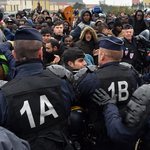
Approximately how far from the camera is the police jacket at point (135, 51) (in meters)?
4.84

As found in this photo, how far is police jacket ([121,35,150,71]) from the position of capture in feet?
15.9

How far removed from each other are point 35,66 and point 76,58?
49.3 inches

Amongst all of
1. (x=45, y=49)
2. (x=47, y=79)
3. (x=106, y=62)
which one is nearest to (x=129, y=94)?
(x=106, y=62)

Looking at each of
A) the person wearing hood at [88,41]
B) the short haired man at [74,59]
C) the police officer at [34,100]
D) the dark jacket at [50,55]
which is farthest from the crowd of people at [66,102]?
the person wearing hood at [88,41]

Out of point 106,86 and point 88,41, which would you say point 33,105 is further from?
point 88,41

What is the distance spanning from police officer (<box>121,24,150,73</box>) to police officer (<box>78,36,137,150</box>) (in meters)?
2.85

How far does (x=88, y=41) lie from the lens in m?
4.58

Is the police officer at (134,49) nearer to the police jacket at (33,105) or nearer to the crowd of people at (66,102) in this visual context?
the crowd of people at (66,102)

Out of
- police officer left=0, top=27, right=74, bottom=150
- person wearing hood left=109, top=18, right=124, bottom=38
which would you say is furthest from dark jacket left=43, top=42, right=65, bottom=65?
person wearing hood left=109, top=18, right=124, bottom=38

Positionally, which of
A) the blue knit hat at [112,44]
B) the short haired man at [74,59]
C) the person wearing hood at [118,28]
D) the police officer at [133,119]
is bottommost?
the police officer at [133,119]

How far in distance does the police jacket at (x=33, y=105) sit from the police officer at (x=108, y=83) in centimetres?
44

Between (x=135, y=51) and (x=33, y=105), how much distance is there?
403cm

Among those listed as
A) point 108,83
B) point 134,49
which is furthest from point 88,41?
point 108,83

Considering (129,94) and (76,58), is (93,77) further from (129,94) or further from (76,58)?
(76,58)
